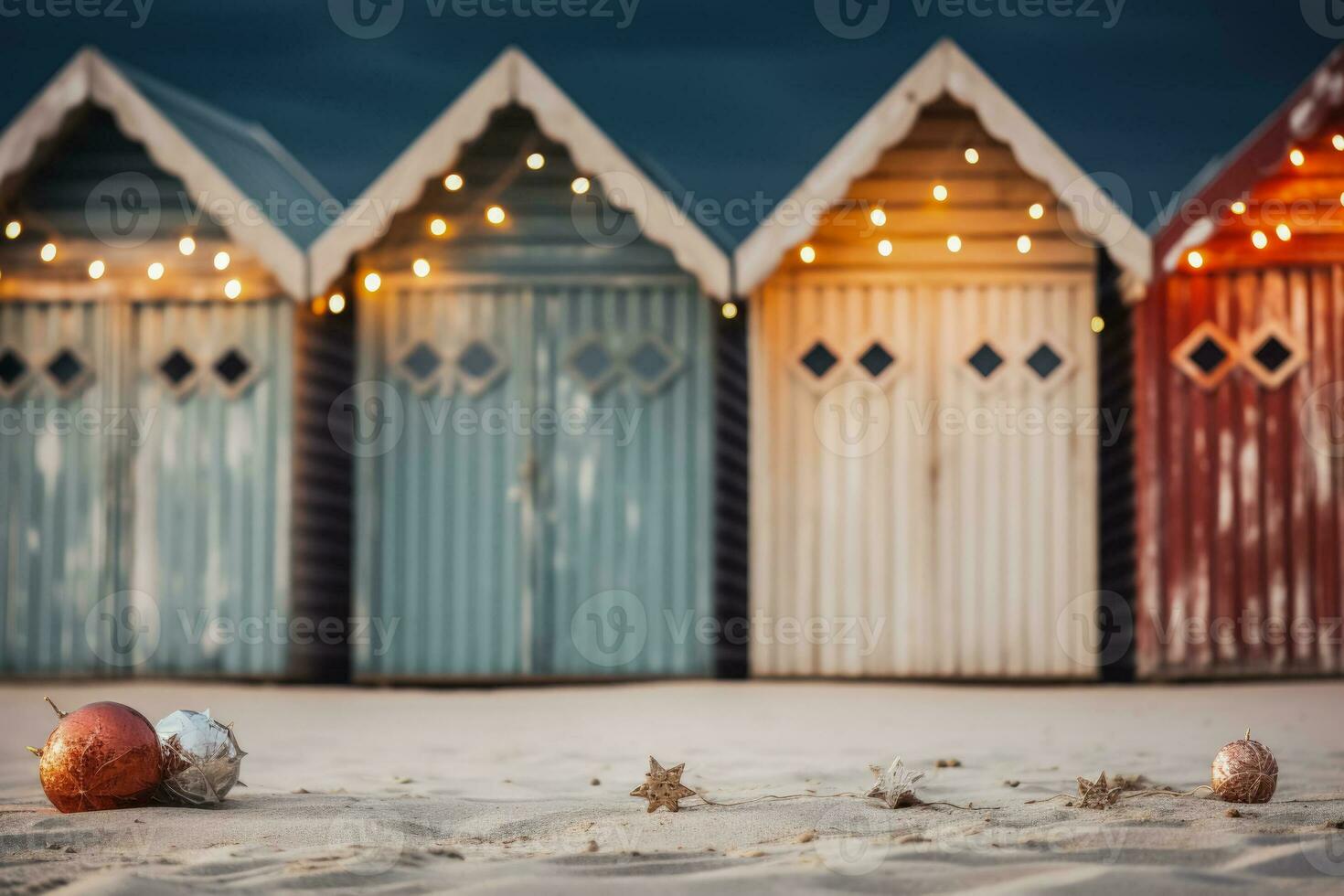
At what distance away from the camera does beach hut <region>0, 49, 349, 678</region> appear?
919 cm

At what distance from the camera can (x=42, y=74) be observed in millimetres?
9148

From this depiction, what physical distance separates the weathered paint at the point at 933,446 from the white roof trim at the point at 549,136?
0.89 metres

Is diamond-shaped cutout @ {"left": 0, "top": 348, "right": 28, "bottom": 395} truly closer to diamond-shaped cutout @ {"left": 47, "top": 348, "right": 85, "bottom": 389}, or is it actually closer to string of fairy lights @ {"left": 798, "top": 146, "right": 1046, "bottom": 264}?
diamond-shaped cutout @ {"left": 47, "top": 348, "right": 85, "bottom": 389}

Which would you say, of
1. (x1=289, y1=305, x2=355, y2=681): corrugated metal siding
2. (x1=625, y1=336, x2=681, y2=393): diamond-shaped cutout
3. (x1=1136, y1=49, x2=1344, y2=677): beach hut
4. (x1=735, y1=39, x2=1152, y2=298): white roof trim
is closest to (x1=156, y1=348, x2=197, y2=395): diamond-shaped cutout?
(x1=289, y1=305, x2=355, y2=681): corrugated metal siding

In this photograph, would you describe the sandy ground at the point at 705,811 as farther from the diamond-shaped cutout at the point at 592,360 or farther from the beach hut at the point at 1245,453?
the diamond-shaped cutout at the point at 592,360

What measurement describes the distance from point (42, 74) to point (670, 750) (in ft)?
22.8

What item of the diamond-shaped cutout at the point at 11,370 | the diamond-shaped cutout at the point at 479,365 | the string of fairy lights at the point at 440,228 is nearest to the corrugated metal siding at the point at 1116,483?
the string of fairy lights at the point at 440,228

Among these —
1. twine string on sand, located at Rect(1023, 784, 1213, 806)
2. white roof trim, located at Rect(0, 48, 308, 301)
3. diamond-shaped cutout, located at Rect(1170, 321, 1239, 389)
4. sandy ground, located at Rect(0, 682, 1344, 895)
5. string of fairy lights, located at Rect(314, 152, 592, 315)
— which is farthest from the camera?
string of fairy lights, located at Rect(314, 152, 592, 315)

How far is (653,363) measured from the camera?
9.19 meters

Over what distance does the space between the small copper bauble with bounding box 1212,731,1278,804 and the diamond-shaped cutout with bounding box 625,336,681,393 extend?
18.7 feet

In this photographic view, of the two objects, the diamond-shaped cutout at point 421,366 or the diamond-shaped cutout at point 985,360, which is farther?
the diamond-shaped cutout at point 421,366

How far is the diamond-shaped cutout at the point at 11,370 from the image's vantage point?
370 inches

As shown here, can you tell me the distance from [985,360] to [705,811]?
590 cm

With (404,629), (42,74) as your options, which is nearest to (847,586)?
(404,629)
